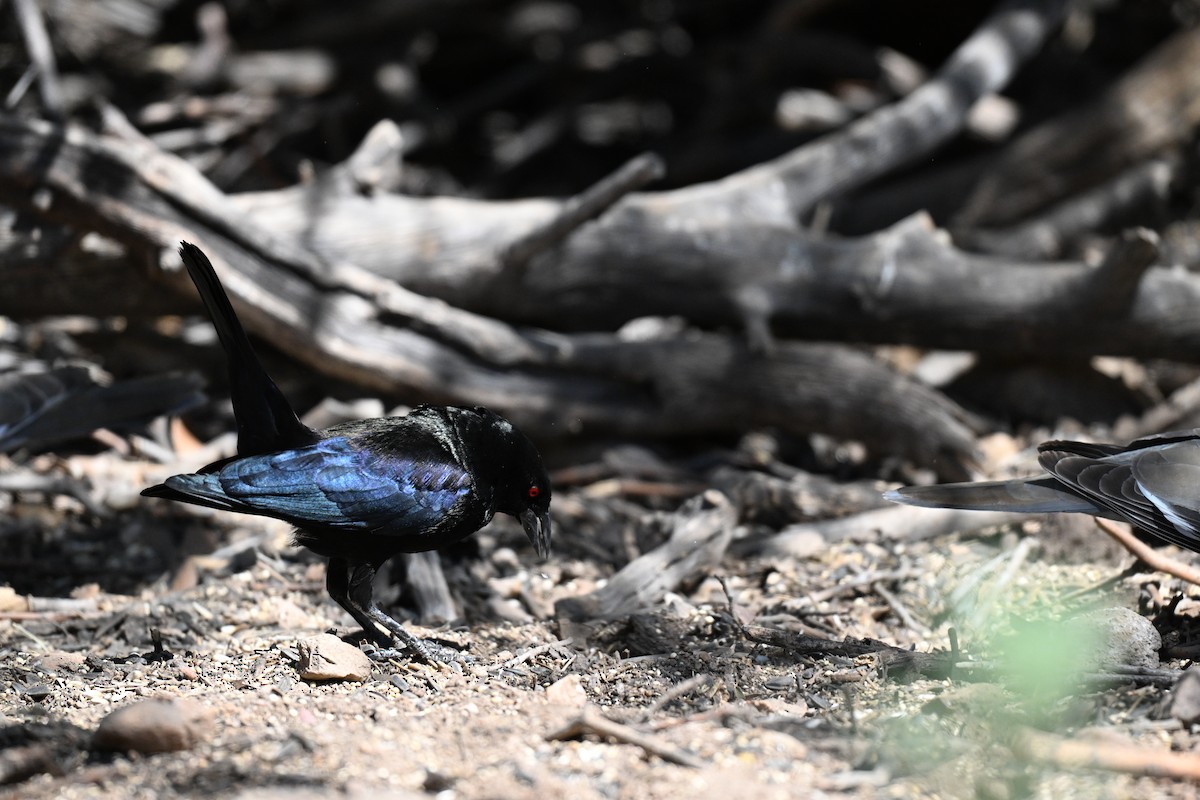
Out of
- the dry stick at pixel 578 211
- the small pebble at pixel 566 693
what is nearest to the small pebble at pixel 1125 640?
the small pebble at pixel 566 693

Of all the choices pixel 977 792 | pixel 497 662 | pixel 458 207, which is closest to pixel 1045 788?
pixel 977 792

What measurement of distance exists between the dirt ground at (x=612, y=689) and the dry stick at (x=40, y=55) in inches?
83.3

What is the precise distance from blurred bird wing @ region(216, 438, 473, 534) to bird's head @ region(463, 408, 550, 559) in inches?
8.7

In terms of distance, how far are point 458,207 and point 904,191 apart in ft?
10.6

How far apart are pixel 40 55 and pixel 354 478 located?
3.42 metres

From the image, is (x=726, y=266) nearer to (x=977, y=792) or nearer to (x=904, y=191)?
(x=904, y=191)

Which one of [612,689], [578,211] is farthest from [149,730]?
[578,211]

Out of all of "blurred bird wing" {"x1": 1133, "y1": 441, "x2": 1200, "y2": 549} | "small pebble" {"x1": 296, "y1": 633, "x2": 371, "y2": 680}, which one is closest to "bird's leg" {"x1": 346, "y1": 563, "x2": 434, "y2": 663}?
"small pebble" {"x1": 296, "y1": 633, "x2": 371, "y2": 680}

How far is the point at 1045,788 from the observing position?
284 cm

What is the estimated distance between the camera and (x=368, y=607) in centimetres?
414

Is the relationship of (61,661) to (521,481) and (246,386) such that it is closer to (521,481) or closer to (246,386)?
(246,386)

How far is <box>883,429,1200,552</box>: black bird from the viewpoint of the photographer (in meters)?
3.80

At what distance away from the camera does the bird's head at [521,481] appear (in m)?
4.20

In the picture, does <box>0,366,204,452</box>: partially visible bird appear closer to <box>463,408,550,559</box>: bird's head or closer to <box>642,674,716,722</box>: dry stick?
<box>463,408,550,559</box>: bird's head
